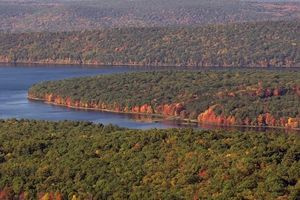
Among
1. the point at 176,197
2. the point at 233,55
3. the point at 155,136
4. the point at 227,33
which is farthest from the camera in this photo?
the point at 227,33

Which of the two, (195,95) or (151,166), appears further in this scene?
(195,95)

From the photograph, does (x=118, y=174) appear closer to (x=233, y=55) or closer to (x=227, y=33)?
(x=233, y=55)

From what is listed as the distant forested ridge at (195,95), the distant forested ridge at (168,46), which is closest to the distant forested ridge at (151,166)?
the distant forested ridge at (195,95)

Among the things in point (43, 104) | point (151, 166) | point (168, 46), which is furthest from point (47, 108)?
point (168, 46)

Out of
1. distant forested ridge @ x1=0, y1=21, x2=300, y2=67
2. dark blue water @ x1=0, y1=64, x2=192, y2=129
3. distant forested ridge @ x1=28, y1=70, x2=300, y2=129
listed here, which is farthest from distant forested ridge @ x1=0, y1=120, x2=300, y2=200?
distant forested ridge @ x1=0, y1=21, x2=300, y2=67

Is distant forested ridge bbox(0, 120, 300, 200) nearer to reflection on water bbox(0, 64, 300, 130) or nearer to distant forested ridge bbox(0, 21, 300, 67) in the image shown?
reflection on water bbox(0, 64, 300, 130)

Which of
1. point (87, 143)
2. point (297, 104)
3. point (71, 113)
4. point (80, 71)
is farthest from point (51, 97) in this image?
point (87, 143)

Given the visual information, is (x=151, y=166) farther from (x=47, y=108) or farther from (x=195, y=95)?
(x=47, y=108)
